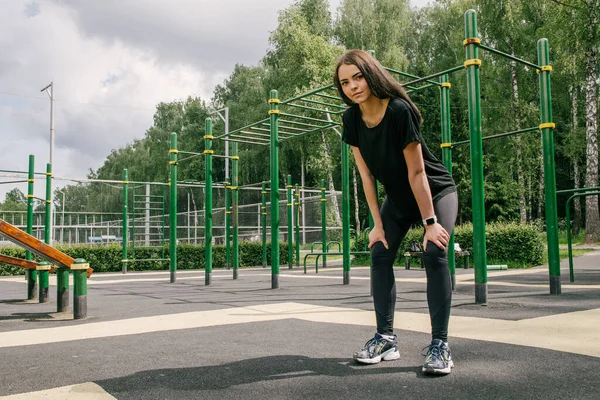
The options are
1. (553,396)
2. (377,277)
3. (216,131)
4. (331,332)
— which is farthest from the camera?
(216,131)

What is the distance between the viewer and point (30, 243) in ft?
13.5

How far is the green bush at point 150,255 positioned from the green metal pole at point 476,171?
11.1 m

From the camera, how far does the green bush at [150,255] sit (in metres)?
13.7

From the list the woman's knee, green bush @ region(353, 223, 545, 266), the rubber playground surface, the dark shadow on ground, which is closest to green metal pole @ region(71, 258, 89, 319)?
the rubber playground surface

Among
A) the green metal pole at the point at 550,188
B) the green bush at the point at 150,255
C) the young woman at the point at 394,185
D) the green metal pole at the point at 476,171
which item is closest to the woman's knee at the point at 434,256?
the young woman at the point at 394,185

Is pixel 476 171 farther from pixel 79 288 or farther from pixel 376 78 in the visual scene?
pixel 79 288

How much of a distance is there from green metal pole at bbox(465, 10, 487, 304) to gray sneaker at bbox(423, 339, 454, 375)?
2504mm

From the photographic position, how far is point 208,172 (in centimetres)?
842

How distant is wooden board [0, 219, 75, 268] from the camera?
13.0ft

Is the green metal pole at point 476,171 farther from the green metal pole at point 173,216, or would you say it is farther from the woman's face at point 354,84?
the green metal pole at point 173,216

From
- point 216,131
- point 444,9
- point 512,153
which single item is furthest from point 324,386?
point 216,131

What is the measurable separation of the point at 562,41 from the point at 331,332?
14.1 meters

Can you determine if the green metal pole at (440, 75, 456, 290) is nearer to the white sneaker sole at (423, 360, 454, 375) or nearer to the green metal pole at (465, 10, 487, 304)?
the green metal pole at (465, 10, 487, 304)

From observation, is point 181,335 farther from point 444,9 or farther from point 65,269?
point 444,9
